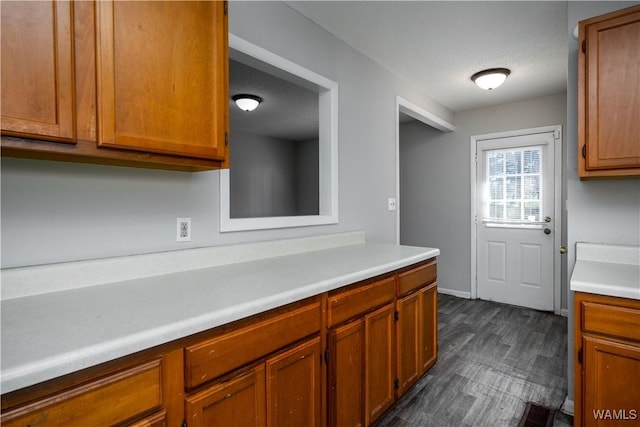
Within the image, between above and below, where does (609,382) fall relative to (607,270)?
below

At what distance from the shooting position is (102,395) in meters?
0.81

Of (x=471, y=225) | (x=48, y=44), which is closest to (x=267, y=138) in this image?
(x=471, y=225)

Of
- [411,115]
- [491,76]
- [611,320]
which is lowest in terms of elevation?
[611,320]

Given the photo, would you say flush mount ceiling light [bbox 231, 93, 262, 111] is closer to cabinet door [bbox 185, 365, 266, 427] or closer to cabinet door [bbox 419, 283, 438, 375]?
cabinet door [bbox 419, 283, 438, 375]

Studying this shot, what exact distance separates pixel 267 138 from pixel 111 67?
222 inches

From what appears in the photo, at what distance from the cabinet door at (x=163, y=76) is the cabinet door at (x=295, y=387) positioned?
0.87 m

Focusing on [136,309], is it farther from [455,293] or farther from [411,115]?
[455,293]

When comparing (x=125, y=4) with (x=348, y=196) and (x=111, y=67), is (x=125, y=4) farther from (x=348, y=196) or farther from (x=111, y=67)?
(x=348, y=196)

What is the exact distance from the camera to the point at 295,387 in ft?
4.30

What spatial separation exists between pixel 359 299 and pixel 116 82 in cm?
131

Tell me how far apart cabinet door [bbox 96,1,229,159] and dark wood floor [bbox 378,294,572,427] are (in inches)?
72.5

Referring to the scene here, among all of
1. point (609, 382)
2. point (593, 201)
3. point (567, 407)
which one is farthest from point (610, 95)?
point (567, 407)

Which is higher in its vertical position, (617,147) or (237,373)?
(617,147)

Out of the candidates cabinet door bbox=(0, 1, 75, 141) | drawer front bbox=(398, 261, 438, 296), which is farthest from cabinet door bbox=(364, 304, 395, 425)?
cabinet door bbox=(0, 1, 75, 141)
